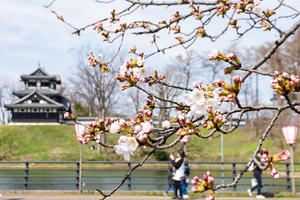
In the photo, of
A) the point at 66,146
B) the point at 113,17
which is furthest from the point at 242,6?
the point at 66,146

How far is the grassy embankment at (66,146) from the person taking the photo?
87.7 ft

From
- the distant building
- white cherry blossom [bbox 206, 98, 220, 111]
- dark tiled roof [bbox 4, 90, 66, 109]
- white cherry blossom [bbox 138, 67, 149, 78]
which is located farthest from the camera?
the distant building

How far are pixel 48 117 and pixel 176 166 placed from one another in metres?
31.4

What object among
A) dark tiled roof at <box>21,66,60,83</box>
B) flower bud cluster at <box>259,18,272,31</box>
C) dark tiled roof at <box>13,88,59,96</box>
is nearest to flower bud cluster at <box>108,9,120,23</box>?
flower bud cluster at <box>259,18,272,31</box>

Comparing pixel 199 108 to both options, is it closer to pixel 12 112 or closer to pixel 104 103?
pixel 104 103

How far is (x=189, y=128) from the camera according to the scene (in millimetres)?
1344

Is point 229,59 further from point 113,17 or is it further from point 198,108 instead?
point 113,17

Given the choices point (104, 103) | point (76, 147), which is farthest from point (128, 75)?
point (76, 147)

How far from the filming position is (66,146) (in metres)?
29.3

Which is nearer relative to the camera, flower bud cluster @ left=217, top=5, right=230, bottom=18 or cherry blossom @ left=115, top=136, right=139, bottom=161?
cherry blossom @ left=115, top=136, right=139, bottom=161

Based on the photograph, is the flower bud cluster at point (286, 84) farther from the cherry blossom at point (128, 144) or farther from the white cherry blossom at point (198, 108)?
the cherry blossom at point (128, 144)

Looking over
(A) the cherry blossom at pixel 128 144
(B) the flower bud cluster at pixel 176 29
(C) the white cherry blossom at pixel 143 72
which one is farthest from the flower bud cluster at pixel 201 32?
(A) the cherry blossom at pixel 128 144

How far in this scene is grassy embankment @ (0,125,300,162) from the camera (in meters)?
26.7

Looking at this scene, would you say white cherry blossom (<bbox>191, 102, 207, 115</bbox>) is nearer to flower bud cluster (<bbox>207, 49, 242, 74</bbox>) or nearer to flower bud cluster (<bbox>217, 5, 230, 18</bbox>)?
flower bud cluster (<bbox>207, 49, 242, 74</bbox>)
